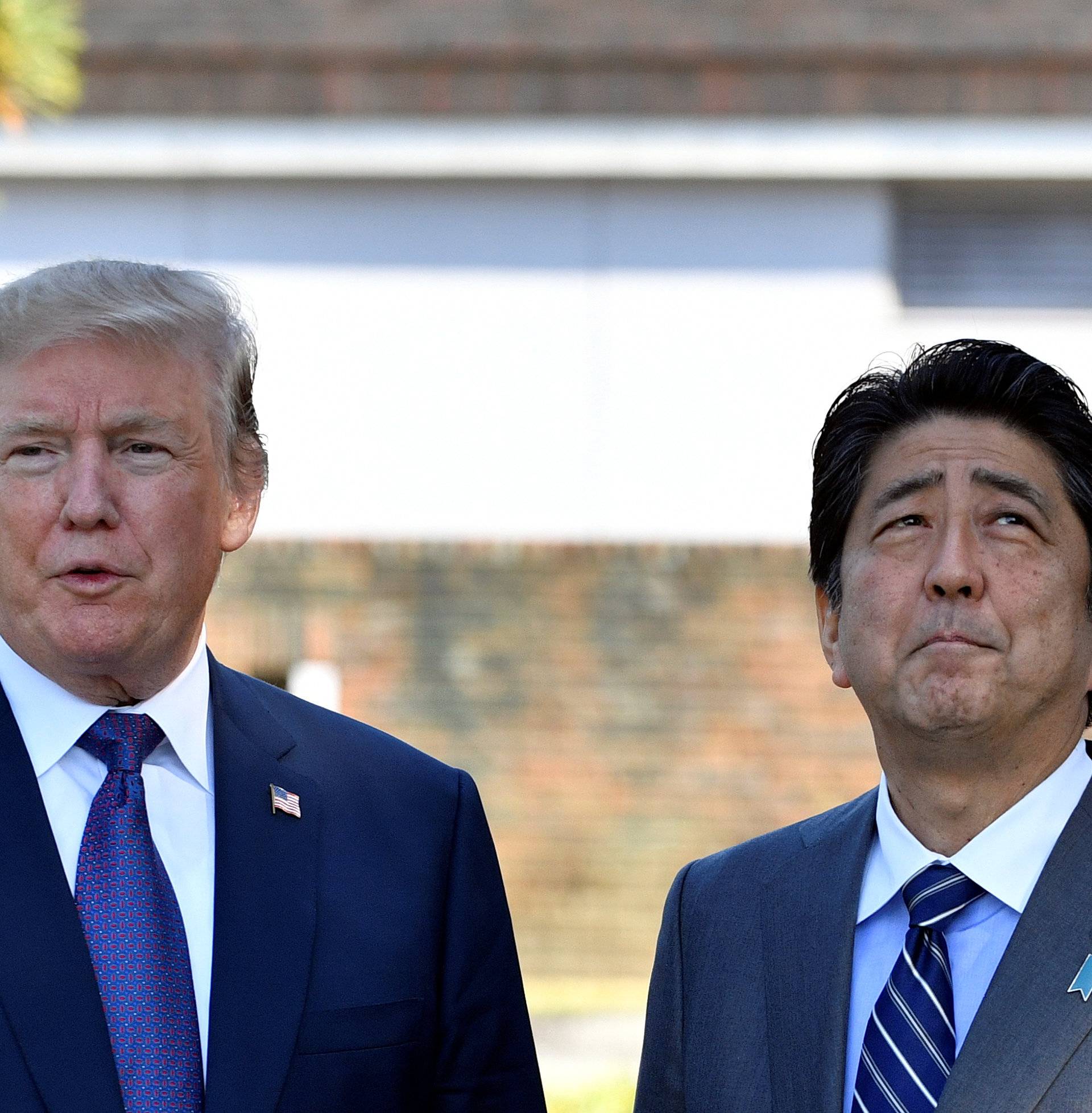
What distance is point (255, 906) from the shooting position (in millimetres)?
2541

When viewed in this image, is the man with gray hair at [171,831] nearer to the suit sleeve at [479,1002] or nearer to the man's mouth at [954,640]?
the suit sleeve at [479,1002]

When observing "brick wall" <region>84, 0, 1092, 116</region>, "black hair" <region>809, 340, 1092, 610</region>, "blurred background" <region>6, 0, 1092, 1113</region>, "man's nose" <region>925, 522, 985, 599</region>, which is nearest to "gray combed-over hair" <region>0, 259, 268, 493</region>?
"black hair" <region>809, 340, 1092, 610</region>

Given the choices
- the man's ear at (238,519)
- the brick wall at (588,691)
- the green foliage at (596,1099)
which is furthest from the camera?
the brick wall at (588,691)

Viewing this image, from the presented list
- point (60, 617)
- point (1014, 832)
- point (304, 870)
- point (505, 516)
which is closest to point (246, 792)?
point (304, 870)

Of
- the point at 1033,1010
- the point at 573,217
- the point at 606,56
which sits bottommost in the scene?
the point at 1033,1010

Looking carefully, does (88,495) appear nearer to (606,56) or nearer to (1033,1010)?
(1033,1010)

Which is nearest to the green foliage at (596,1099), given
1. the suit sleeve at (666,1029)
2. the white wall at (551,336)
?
the white wall at (551,336)

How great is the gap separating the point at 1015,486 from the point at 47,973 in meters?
1.54

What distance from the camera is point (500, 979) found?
2770 millimetres

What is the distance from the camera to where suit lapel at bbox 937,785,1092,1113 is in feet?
7.60

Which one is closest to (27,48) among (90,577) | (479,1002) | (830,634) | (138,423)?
(138,423)

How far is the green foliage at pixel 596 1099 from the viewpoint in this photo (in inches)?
240

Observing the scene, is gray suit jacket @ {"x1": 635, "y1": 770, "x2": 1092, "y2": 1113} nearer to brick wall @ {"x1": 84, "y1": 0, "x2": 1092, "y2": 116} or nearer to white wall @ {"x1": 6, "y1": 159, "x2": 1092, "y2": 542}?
white wall @ {"x1": 6, "y1": 159, "x2": 1092, "y2": 542}

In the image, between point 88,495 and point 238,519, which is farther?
point 238,519
